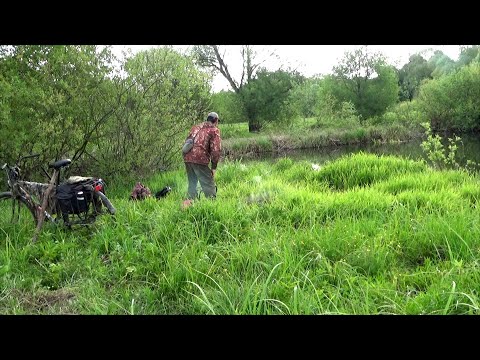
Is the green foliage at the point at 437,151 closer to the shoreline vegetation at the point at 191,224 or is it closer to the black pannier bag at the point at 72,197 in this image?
the shoreline vegetation at the point at 191,224

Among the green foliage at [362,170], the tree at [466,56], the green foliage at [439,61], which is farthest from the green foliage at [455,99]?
the green foliage at [362,170]

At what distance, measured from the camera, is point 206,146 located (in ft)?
23.0

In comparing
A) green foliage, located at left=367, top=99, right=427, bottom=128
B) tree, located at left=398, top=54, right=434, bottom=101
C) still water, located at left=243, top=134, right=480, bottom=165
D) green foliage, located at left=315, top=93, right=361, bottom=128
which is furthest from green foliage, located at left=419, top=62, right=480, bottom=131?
tree, located at left=398, top=54, right=434, bottom=101

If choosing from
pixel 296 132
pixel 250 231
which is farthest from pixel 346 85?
pixel 250 231

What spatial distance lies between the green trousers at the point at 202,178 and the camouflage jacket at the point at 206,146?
6.5 inches

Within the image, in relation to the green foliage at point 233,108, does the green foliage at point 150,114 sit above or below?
below

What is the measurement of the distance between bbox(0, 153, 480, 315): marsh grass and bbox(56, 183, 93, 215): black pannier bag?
0.38 meters

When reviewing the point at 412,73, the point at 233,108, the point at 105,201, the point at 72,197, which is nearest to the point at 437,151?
the point at 105,201

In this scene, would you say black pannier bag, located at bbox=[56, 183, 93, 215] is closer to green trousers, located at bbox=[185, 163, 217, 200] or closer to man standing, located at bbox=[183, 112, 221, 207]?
man standing, located at bbox=[183, 112, 221, 207]

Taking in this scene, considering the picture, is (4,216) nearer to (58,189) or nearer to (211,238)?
(58,189)

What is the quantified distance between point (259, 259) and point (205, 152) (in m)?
3.46

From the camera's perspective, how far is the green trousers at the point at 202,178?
7191mm

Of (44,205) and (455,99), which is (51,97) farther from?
(455,99)
